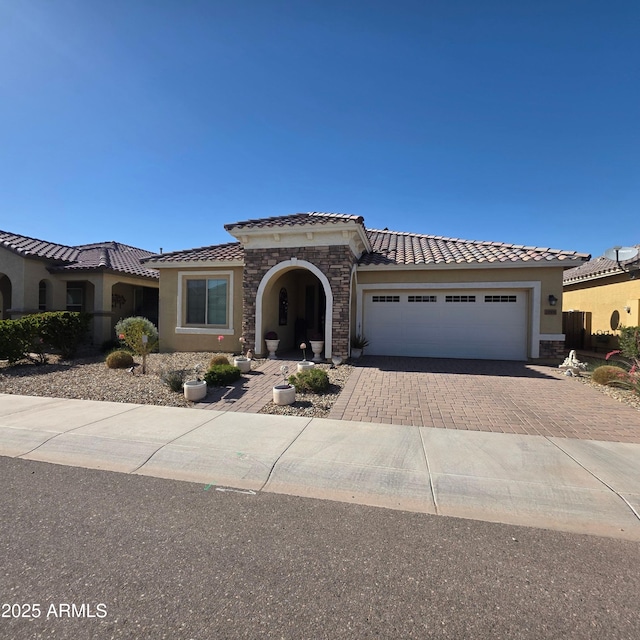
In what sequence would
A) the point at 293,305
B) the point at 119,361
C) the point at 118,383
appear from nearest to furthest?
the point at 118,383, the point at 119,361, the point at 293,305

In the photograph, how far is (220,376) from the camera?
8664 millimetres

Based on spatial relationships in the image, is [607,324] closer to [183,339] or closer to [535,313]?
[535,313]

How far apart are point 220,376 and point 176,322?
6642 mm

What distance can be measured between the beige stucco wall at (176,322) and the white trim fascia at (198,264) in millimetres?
82

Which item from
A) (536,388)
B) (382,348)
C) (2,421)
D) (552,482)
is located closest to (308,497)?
(552,482)

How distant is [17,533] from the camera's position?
318cm

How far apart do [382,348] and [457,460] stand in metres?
8.82

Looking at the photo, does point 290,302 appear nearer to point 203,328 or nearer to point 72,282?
point 203,328

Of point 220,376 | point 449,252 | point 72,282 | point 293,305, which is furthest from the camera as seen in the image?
point 72,282

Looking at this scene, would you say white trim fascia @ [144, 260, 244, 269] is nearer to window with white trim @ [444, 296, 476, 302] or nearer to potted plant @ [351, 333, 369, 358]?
potted plant @ [351, 333, 369, 358]

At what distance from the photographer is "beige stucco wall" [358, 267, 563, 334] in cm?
1186

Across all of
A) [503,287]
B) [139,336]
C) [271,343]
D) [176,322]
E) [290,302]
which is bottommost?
[271,343]

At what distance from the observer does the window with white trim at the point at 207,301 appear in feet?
45.7

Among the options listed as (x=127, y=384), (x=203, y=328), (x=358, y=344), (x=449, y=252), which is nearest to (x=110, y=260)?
(x=203, y=328)
